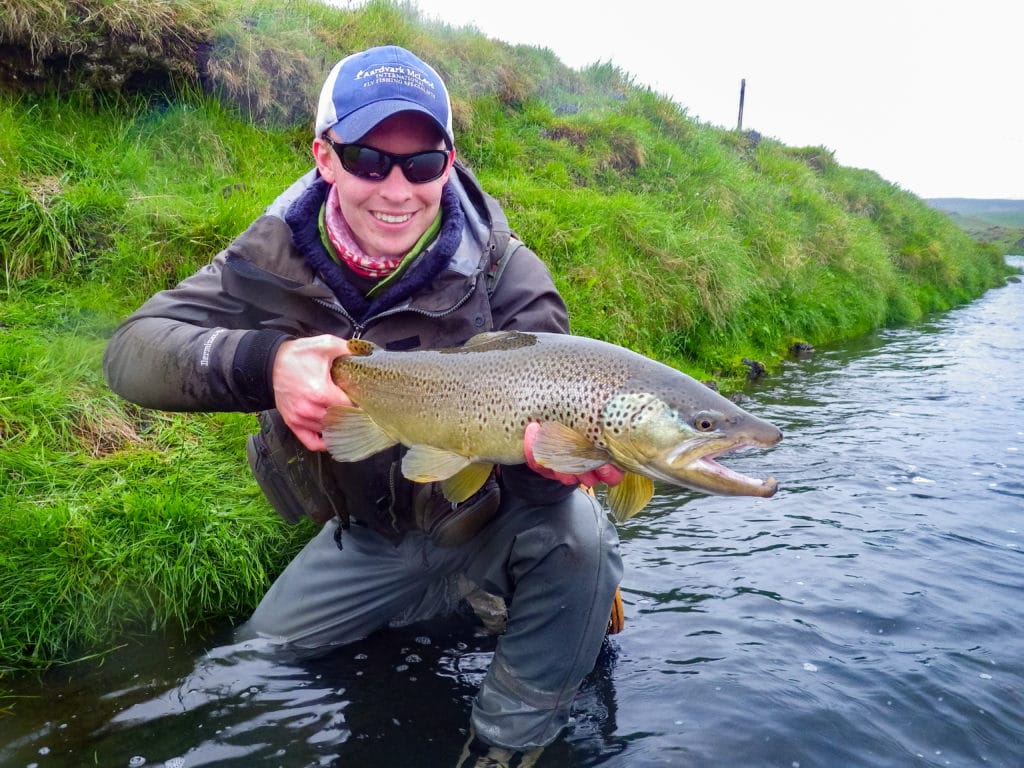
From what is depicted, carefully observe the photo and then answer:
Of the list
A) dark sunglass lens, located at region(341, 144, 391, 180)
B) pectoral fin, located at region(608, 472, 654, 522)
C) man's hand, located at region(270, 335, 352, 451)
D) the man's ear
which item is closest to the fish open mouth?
pectoral fin, located at region(608, 472, 654, 522)

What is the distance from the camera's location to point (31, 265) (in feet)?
18.2

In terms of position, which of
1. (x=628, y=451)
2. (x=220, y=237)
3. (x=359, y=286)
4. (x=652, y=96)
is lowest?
(x=628, y=451)

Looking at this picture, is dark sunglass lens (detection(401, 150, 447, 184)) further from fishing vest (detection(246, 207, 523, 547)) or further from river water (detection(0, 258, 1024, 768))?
river water (detection(0, 258, 1024, 768))

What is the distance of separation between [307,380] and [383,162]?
3.17ft

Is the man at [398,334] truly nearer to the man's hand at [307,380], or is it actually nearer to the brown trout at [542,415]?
the man's hand at [307,380]

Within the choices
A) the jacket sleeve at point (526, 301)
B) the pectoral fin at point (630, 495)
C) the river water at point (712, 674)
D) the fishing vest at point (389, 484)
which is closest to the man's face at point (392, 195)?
the fishing vest at point (389, 484)

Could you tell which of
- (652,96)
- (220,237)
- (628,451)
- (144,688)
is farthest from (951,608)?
(652,96)

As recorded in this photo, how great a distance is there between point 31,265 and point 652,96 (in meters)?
14.4

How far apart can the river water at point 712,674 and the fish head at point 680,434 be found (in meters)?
1.37

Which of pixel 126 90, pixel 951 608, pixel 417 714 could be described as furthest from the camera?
pixel 126 90

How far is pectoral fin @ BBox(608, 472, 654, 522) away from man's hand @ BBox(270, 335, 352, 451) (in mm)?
1077

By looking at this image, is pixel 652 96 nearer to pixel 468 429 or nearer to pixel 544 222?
pixel 544 222

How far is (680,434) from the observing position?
2.57 metres

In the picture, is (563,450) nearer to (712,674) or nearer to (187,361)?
(187,361)
